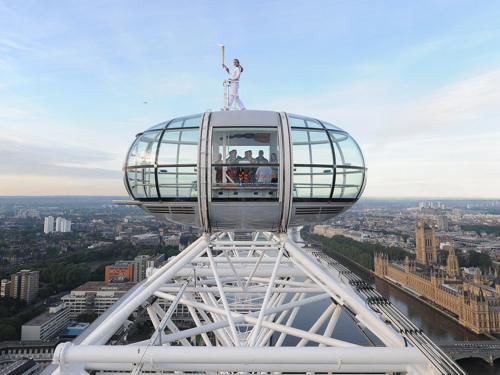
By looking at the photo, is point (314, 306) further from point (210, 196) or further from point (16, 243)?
point (16, 243)

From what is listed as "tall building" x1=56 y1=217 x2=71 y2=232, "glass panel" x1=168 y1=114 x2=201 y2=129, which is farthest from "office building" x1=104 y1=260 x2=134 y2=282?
"tall building" x1=56 y1=217 x2=71 y2=232

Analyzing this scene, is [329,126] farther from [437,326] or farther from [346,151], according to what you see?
[437,326]


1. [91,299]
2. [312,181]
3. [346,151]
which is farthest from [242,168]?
[91,299]

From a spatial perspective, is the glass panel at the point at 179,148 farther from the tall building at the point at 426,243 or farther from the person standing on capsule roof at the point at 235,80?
the tall building at the point at 426,243

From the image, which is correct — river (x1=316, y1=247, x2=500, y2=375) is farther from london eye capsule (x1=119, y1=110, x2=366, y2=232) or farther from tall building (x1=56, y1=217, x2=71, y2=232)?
tall building (x1=56, y1=217, x2=71, y2=232)

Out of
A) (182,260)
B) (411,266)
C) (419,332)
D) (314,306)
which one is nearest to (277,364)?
(419,332)
